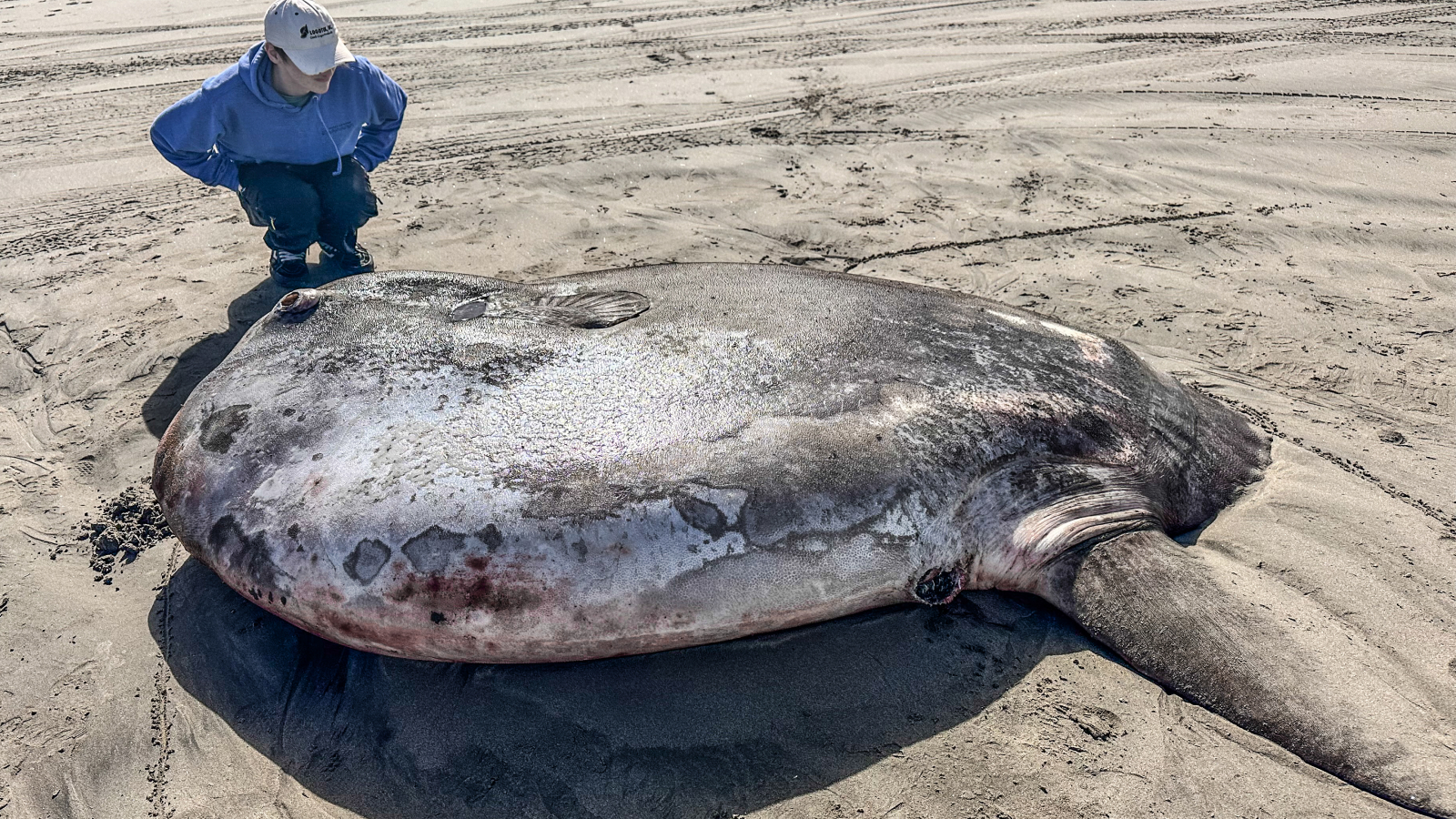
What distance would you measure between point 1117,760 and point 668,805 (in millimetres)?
1165

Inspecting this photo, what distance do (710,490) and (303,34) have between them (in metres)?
2.94

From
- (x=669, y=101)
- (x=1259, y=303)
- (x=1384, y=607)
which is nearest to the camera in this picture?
(x=1384, y=607)

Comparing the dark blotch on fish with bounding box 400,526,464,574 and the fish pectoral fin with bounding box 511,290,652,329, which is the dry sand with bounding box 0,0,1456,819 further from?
the fish pectoral fin with bounding box 511,290,652,329

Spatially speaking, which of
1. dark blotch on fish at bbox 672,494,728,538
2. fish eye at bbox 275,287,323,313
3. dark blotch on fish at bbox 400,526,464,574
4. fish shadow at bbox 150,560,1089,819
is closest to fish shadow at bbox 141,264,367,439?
fish eye at bbox 275,287,323,313

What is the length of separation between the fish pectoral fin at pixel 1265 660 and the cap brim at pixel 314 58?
365 centimetres

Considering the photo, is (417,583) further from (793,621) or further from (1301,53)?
(1301,53)

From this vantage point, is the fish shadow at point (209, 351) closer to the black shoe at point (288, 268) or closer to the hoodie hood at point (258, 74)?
the black shoe at point (288, 268)

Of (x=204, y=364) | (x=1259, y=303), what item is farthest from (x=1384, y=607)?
(x=204, y=364)

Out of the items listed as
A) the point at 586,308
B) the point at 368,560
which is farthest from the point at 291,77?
the point at 368,560

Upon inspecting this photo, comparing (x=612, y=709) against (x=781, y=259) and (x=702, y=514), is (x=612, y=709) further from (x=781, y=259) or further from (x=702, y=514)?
(x=781, y=259)

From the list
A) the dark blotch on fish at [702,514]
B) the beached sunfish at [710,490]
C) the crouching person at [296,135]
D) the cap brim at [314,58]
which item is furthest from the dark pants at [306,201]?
the dark blotch on fish at [702,514]

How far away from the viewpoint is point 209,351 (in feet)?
14.0

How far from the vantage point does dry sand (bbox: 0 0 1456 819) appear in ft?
8.08

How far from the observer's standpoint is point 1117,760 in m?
2.42
